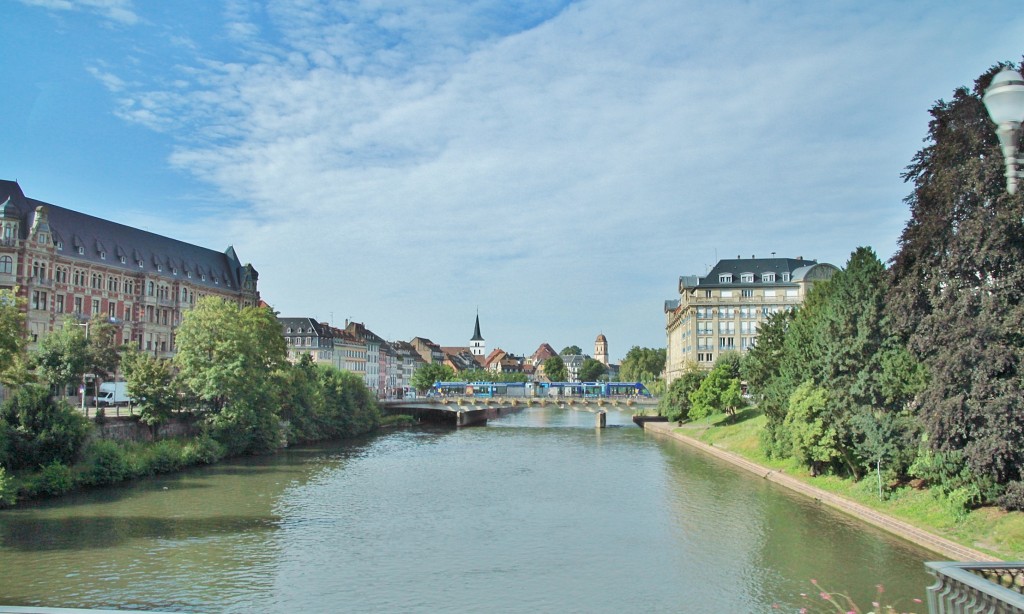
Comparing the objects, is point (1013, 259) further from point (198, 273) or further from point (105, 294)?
point (198, 273)

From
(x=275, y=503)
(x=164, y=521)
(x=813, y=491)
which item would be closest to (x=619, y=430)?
(x=813, y=491)

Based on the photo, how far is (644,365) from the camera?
18850 cm

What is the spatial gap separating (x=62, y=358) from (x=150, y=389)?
667 cm

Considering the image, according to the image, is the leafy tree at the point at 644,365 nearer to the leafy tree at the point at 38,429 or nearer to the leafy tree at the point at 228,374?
the leafy tree at the point at 228,374

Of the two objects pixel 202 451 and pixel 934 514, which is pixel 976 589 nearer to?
pixel 934 514

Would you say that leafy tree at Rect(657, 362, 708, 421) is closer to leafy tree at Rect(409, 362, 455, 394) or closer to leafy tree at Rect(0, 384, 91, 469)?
leafy tree at Rect(0, 384, 91, 469)

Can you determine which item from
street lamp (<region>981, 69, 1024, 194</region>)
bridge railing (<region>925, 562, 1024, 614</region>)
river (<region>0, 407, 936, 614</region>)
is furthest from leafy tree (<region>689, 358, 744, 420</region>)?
street lamp (<region>981, 69, 1024, 194</region>)

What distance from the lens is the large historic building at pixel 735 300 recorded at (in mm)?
118125

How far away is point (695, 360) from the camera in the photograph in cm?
11900

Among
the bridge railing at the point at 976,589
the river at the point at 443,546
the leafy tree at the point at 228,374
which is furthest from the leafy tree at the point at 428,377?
the bridge railing at the point at 976,589

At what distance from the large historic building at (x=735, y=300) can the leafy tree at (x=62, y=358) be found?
8323 centimetres

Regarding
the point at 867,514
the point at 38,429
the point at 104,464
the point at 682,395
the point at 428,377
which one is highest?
the point at 428,377

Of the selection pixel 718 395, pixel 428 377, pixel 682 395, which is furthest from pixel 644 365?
pixel 718 395

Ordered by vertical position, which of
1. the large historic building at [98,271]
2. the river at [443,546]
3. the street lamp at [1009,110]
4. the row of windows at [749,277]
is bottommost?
the river at [443,546]
